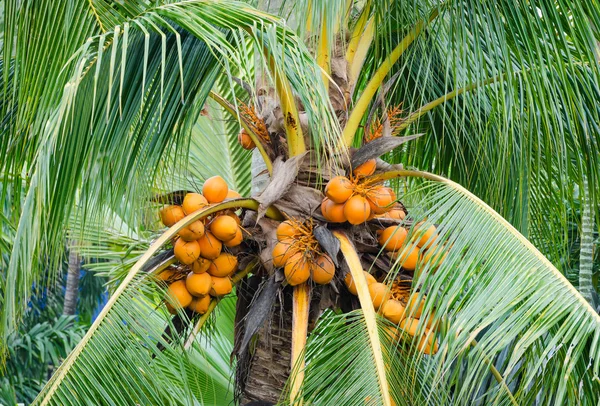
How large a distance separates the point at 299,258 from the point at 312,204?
0.26 meters

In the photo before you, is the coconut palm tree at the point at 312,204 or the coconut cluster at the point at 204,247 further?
the coconut cluster at the point at 204,247

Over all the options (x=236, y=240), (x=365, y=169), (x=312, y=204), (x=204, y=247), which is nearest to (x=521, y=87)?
(x=365, y=169)

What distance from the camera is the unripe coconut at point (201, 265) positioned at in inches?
109

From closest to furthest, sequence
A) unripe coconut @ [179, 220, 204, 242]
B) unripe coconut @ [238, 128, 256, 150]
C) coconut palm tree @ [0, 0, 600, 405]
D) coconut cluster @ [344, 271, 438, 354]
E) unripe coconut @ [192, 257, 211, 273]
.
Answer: coconut palm tree @ [0, 0, 600, 405], coconut cluster @ [344, 271, 438, 354], unripe coconut @ [179, 220, 204, 242], unripe coconut @ [192, 257, 211, 273], unripe coconut @ [238, 128, 256, 150]

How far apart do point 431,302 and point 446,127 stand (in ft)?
5.18

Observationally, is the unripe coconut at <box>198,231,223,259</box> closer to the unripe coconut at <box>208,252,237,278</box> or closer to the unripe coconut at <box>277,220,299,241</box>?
the unripe coconut at <box>208,252,237,278</box>

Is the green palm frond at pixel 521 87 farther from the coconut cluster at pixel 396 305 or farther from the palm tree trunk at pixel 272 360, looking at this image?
the palm tree trunk at pixel 272 360

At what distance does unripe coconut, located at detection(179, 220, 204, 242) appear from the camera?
2.67 metres

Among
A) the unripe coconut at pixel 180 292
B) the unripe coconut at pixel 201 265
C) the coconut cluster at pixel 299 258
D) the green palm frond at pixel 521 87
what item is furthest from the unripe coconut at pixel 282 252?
the green palm frond at pixel 521 87

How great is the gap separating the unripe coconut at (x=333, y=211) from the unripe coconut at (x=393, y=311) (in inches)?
14.4

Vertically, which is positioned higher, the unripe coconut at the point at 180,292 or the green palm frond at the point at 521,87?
the green palm frond at the point at 521,87

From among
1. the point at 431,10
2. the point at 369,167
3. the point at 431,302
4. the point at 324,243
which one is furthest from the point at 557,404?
the point at 431,10

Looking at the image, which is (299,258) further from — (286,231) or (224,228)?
(224,228)

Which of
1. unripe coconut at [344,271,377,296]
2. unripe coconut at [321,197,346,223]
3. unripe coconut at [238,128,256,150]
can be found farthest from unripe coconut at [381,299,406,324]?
unripe coconut at [238,128,256,150]
